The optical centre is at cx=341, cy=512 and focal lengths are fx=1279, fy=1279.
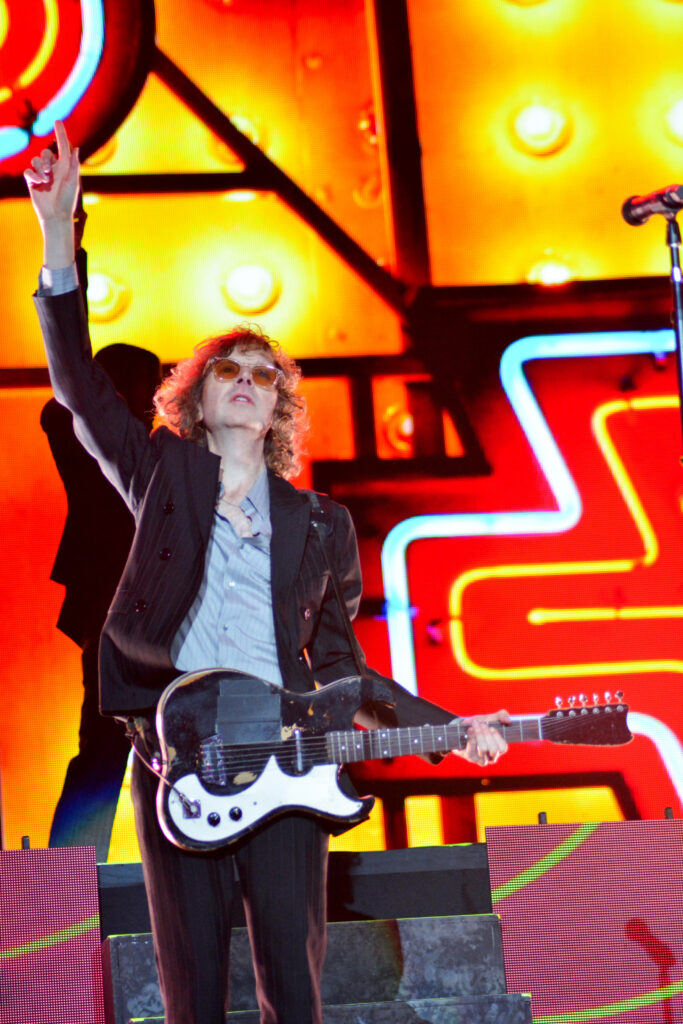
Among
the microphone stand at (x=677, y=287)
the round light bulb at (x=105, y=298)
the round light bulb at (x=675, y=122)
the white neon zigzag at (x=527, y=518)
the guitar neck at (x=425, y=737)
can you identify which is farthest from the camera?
the round light bulb at (x=675, y=122)

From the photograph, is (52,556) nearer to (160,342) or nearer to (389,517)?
(160,342)

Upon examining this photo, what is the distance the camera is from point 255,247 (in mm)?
5020

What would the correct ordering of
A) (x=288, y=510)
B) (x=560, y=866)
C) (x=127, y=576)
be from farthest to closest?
1. (x=560, y=866)
2. (x=288, y=510)
3. (x=127, y=576)

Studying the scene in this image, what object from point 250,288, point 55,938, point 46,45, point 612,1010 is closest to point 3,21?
point 46,45

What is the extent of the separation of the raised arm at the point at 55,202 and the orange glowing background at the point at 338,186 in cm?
220

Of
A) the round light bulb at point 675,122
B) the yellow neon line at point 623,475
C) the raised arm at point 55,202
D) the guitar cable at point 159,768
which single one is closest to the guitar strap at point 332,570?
the guitar cable at point 159,768

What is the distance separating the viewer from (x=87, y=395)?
2613mm

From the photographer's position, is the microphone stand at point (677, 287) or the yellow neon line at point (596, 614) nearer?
the microphone stand at point (677, 287)

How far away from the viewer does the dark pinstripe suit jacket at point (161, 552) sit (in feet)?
8.23

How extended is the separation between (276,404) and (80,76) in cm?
249

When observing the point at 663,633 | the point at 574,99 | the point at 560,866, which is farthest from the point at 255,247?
the point at 560,866

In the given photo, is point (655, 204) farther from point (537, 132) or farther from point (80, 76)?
point (80, 76)

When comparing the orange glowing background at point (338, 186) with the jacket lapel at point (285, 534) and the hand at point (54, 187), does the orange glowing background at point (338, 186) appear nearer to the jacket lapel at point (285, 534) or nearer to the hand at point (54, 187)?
the jacket lapel at point (285, 534)

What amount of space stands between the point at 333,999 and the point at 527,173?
3.39 m
